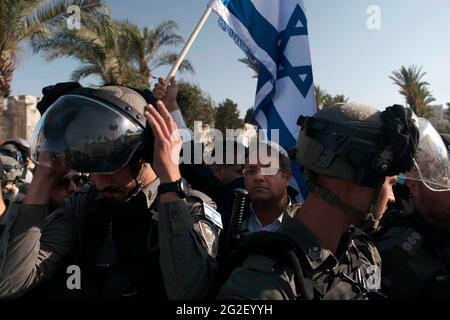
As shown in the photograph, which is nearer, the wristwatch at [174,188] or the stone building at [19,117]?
the wristwatch at [174,188]

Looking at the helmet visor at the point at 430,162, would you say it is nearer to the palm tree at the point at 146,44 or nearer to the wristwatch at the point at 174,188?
the wristwatch at the point at 174,188

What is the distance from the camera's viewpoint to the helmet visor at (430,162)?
75.1 inches

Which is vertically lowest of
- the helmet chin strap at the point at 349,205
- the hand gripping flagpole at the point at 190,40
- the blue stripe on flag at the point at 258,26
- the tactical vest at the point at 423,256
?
the tactical vest at the point at 423,256

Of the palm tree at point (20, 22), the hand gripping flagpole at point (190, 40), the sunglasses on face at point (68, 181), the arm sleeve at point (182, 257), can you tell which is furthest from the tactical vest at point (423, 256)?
the palm tree at point (20, 22)

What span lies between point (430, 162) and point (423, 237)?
0.59 m

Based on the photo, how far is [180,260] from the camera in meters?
1.62

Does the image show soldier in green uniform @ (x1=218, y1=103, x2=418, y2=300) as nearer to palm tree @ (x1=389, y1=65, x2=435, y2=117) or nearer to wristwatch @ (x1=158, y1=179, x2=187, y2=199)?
wristwatch @ (x1=158, y1=179, x2=187, y2=199)

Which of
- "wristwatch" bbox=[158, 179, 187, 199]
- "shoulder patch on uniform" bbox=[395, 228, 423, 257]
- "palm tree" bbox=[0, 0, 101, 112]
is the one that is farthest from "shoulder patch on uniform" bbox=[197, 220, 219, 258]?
"palm tree" bbox=[0, 0, 101, 112]

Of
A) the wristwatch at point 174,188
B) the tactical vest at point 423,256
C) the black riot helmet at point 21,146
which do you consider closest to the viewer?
the wristwatch at point 174,188

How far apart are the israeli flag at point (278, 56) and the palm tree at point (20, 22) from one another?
8.62 m

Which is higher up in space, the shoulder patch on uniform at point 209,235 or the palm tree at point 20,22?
the palm tree at point 20,22

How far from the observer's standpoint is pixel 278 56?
3.88 metres
